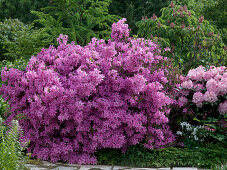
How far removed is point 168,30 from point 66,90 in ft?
14.0

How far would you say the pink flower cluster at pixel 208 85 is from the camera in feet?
16.8

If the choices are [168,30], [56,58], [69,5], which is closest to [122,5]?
[69,5]

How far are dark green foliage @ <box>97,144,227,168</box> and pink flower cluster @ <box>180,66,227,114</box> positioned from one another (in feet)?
2.86

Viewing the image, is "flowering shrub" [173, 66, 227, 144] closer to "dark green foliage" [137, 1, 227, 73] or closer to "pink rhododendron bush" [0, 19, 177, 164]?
"pink rhododendron bush" [0, 19, 177, 164]

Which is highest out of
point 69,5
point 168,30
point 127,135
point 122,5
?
point 122,5

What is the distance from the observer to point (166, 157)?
451 centimetres

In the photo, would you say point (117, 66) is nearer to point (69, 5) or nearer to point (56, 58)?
point (56, 58)

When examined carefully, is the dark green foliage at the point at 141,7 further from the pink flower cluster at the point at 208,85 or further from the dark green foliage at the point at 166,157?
the dark green foliage at the point at 166,157

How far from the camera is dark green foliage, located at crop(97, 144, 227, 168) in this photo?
4344mm

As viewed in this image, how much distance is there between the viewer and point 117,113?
454 centimetres

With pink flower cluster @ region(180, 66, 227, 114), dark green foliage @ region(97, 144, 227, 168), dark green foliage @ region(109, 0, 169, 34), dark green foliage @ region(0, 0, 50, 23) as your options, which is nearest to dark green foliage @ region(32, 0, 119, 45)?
pink flower cluster @ region(180, 66, 227, 114)

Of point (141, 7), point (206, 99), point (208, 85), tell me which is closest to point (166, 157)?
point (206, 99)

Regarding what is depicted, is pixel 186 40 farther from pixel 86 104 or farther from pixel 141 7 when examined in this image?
pixel 141 7

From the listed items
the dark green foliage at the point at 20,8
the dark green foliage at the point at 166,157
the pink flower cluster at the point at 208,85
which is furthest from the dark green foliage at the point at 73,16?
the dark green foliage at the point at 20,8
